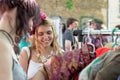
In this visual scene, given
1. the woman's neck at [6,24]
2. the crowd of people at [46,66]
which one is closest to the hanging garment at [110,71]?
the crowd of people at [46,66]

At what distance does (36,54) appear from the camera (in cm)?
201

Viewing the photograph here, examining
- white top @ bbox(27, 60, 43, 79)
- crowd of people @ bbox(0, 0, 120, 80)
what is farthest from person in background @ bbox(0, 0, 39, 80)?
white top @ bbox(27, 60, 43, 79)

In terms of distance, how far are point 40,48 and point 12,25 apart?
3.40 ft

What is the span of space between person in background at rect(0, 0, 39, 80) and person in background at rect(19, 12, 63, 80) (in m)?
0.88

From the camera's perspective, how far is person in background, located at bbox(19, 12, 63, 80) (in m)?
1.98

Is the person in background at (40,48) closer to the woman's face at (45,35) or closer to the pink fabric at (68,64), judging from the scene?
the woman's face at (45,35)

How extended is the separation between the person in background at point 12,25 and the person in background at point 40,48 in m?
0.88

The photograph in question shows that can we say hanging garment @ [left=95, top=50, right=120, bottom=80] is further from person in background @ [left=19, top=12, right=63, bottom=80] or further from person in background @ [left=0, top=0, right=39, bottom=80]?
person in background @ [left=19, top=12, right=63, bottom=80]

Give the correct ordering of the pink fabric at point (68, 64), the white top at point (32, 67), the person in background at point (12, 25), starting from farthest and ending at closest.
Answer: the white top at point (32, 67)
the pink fabric at point (68, 64)
the person in background at point (12, 25)

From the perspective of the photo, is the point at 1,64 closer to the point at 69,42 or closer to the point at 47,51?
the point at 47,51

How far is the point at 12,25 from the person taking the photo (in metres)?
1.04

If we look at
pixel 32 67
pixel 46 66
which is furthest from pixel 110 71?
pixel 32 67

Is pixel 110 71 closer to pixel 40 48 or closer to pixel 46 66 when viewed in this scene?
pixel 46 66

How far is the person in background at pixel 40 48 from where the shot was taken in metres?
1.98
